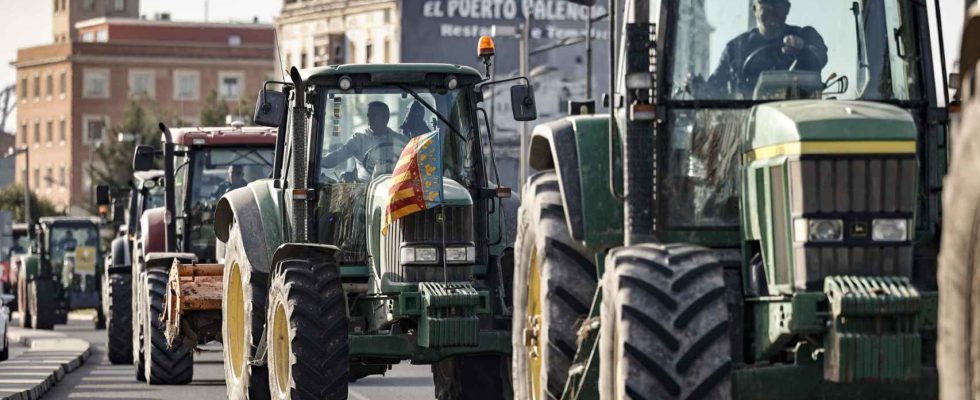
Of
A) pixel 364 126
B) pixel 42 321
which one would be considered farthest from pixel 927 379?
pixel 42 321

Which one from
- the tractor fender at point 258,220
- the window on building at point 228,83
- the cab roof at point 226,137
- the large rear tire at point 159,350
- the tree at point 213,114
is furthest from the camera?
the window on building at point 228,83

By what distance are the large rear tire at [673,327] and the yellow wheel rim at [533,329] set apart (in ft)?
6.42

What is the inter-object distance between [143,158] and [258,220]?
7.47 meters

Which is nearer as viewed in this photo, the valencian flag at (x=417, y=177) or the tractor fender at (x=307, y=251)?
the valencian flag at (x=417, y=177)

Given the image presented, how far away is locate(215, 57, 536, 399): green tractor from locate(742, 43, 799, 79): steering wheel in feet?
15.1

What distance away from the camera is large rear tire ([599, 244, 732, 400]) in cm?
1021

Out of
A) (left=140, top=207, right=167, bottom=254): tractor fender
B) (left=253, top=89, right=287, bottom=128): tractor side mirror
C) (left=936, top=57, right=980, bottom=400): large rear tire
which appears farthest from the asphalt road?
(left=936, top=57, right=980, bottom=400): large rear tire

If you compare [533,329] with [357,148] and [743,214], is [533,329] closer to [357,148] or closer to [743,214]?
[743,214]

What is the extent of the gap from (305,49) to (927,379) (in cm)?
10949

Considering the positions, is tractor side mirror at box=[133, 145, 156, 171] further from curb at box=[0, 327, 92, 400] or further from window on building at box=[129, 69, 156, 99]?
window on building at box=[129, 69, 156, 99]

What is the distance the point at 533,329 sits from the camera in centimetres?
1259

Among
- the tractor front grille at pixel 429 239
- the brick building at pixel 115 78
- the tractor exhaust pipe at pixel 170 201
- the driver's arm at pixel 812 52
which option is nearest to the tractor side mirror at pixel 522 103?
the tractor front grille at pixel 429 239

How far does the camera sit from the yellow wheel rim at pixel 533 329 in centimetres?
1252

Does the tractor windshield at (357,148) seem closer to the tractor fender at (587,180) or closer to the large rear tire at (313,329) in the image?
the large rear tire at (313,329)
